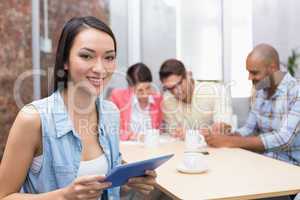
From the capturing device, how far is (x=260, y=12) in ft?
11.4

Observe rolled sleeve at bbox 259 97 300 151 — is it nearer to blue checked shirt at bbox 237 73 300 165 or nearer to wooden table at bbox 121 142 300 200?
blue checked shirt at bbox 237 73 300 165

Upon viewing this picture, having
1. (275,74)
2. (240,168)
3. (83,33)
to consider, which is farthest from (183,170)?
(275,74)

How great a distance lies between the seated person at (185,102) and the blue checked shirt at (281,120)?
40 cm

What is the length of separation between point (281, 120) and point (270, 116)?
0.42 feet

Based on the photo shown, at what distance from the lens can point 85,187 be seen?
103cm

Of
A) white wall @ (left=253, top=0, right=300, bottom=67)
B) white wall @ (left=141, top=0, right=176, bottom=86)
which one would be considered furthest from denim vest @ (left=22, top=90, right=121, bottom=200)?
white wall @ (left=253, top=0, right=300, bottom=67)

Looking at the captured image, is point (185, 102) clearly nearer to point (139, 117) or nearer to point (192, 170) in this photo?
point (139, 117)

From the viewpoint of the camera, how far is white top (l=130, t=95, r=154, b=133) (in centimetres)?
271

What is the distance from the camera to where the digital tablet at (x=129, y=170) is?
1013mm

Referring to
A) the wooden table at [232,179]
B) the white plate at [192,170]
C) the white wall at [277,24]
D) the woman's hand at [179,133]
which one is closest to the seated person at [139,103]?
the woman's hand at [179,133]

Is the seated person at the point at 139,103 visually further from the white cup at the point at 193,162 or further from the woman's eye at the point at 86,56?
the woman's eye at the point at 86,56

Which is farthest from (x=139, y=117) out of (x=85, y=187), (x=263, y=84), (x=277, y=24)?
(x=85, y=187)

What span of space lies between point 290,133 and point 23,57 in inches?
75.9

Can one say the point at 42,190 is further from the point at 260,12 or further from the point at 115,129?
the point at 260,12
